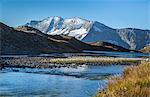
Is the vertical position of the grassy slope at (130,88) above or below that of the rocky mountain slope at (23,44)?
below

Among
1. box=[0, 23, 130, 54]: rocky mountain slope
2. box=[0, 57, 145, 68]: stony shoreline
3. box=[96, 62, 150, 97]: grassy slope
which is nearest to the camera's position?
box=[96, 62, 150, 97]: grassy slope

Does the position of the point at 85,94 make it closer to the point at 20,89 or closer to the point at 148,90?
the point at 20,89

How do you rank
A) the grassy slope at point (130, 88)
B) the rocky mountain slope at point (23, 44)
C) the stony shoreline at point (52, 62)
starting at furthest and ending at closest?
Answer: the rocky mountain slope at point (23, 44) → the stony shoreline at point (52, 62) → the grassy slope at point (130, 88)

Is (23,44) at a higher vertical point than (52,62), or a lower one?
higher

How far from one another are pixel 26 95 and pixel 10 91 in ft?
6.96

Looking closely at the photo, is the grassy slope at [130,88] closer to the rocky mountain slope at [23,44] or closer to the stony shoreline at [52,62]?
the stony shoreline at [52,62]

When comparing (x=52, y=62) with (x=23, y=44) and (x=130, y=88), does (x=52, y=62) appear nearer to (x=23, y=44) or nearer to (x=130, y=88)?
(x=130, y=88)

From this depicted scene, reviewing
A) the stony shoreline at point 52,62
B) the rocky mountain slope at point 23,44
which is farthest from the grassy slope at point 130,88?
the rocky mountain slope at point 23,44

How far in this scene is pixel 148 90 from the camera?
1432 centimetres

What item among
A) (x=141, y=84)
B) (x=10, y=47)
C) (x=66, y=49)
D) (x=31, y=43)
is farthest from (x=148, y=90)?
(x=66, y=49)

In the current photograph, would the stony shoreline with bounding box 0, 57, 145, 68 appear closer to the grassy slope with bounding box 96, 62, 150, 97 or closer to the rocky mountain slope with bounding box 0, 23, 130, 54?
the grassy slope with bounding box 96, 62, 150, 97

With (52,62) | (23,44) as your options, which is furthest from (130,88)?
(23,44)

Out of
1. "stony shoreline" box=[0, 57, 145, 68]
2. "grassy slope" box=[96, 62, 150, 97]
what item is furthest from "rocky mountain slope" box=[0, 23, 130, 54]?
"grassy slope" box=[96, 62, 150, 97]

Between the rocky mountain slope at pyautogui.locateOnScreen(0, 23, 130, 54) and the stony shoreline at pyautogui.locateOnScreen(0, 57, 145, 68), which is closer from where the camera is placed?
the stony shoreline at pyautogui.locateOnScreen(0, 57, 145, 68)
